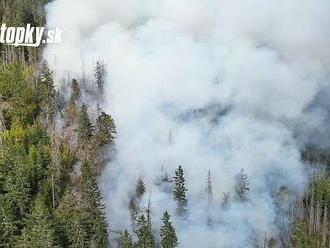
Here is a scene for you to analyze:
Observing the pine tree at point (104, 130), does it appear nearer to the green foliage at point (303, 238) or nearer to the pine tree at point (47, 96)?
the pine tree at point (47, 96)

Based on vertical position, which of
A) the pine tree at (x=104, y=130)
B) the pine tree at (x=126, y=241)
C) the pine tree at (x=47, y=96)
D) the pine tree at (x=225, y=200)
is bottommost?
the pine tree at (x=126, y=241)

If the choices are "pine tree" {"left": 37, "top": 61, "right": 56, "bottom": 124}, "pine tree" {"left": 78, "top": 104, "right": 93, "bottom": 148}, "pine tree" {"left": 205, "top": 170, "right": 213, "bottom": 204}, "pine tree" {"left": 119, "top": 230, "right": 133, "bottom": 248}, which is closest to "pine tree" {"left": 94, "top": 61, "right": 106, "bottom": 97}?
"pine tree" {"left": 37, "top": 61, "right": 56, "bottom": 124}

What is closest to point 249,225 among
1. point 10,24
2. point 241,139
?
point 241,139

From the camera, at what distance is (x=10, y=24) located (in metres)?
125

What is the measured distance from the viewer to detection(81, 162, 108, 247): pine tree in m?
80.8

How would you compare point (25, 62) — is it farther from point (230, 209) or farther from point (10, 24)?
point (230, 209)

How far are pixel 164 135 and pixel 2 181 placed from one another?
28309mm

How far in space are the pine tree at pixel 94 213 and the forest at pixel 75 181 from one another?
0.13 meters

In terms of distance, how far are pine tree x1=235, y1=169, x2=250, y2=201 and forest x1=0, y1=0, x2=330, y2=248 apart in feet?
0.48

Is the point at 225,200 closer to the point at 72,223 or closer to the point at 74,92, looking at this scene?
the point at 72,223

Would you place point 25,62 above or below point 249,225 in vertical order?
above

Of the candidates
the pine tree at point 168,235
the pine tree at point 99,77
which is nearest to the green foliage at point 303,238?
the pine tree at point 168,235

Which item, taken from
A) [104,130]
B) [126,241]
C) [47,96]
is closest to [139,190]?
[104,130]

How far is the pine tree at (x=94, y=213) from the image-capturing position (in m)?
80.8
